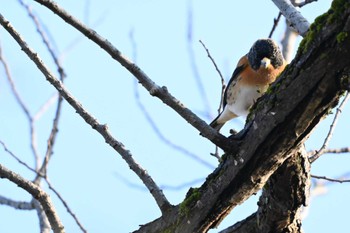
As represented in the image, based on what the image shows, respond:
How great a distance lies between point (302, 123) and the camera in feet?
7.75

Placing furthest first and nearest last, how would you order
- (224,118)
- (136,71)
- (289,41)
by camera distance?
(289,41)
(224,118)
(136,71)

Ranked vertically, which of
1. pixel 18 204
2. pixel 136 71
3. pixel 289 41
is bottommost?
pixel 136 71

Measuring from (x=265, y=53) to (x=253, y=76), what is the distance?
226mm

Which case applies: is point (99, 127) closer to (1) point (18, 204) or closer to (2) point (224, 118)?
(1) point (18, 204)

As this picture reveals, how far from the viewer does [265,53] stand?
5.28m

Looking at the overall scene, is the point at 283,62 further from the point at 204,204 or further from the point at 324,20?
the point at 324,20

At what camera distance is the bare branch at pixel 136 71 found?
7.48 feet

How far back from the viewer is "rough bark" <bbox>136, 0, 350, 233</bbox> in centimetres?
214

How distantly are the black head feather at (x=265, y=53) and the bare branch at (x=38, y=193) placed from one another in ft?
9.47

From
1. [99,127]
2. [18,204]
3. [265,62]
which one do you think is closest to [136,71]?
[99,127]

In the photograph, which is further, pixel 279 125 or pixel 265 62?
pixel 265 62

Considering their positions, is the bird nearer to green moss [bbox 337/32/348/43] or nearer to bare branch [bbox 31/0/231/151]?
bare branch [bbox 31/0/231/151]

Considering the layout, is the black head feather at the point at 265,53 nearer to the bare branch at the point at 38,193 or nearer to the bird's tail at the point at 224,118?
the bird's tail at the point at 224,118

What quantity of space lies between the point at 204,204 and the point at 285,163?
411 millimetres
